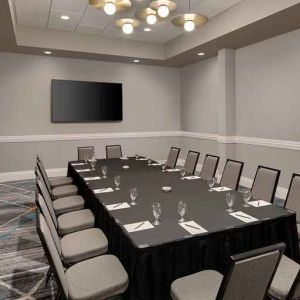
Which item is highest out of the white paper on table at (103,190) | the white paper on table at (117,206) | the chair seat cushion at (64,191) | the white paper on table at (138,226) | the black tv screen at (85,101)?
the black tv screen at (85,101)

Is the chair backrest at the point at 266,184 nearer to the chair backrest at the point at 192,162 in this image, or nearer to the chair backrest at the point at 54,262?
the chair backrest at the point at 192,162

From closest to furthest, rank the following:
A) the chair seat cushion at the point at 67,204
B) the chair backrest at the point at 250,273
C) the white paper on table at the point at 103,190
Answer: the chair backrest at the point at 250,273 < the white paper on table at the point at 103,190 < the chair seat cushion at the point at 67,204

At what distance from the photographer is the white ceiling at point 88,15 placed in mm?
4668

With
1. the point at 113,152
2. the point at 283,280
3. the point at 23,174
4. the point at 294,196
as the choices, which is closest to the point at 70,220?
the point at 283,280

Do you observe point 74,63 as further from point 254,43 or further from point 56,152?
point 254,43

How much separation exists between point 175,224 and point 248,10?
3854mm

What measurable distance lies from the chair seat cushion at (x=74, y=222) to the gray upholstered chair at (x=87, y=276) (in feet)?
2.52

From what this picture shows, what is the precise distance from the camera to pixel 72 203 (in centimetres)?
352

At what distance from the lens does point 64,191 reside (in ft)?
13.4

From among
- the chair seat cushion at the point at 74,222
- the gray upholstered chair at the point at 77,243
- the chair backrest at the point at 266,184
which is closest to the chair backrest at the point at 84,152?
the chair seat cushion at the point at 74,222

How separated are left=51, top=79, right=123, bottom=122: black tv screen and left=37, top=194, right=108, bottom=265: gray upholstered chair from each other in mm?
4816

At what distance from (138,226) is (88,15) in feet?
14.6

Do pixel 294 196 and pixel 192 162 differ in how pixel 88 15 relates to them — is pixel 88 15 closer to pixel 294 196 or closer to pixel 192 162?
pixel 192 162

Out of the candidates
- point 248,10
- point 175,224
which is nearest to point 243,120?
point 248,10
